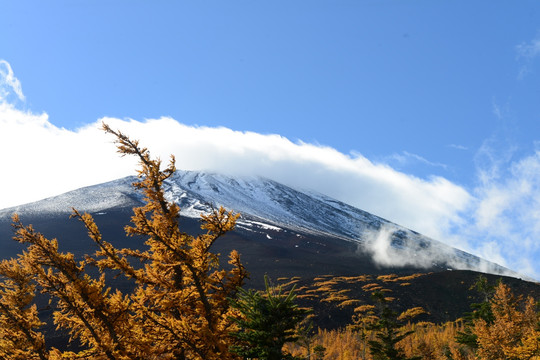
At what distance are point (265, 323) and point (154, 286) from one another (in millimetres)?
3012

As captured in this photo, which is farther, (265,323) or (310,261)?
(310,261)

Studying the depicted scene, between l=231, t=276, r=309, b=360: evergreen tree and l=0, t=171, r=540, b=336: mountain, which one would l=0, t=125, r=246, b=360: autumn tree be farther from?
l=0, t=171, r=540, b=336: mountain

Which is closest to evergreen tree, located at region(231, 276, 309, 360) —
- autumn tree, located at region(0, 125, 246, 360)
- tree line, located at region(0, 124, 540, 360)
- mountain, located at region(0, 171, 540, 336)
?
tree line, located at region(0, 124, 540, 360)

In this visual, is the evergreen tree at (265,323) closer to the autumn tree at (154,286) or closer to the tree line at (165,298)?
the tree line at (165,298)

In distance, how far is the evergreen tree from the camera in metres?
8.95

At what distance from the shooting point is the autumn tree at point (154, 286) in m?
8.78

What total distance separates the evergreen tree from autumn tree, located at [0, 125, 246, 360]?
1.73 ft

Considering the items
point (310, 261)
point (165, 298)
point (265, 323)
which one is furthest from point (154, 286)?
point (310, 261)

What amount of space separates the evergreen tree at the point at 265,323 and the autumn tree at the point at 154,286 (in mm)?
528

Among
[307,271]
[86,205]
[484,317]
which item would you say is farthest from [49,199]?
[484,317]

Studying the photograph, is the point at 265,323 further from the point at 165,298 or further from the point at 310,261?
the point at 310,261

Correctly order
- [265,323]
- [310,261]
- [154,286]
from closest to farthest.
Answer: [265,323], [154,286], [310,261]

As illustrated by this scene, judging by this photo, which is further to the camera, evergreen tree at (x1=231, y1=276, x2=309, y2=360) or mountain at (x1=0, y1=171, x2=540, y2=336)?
mountain at (x1=0, y1=171, x2=540, y2=336)

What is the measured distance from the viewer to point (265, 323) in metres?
9.13
